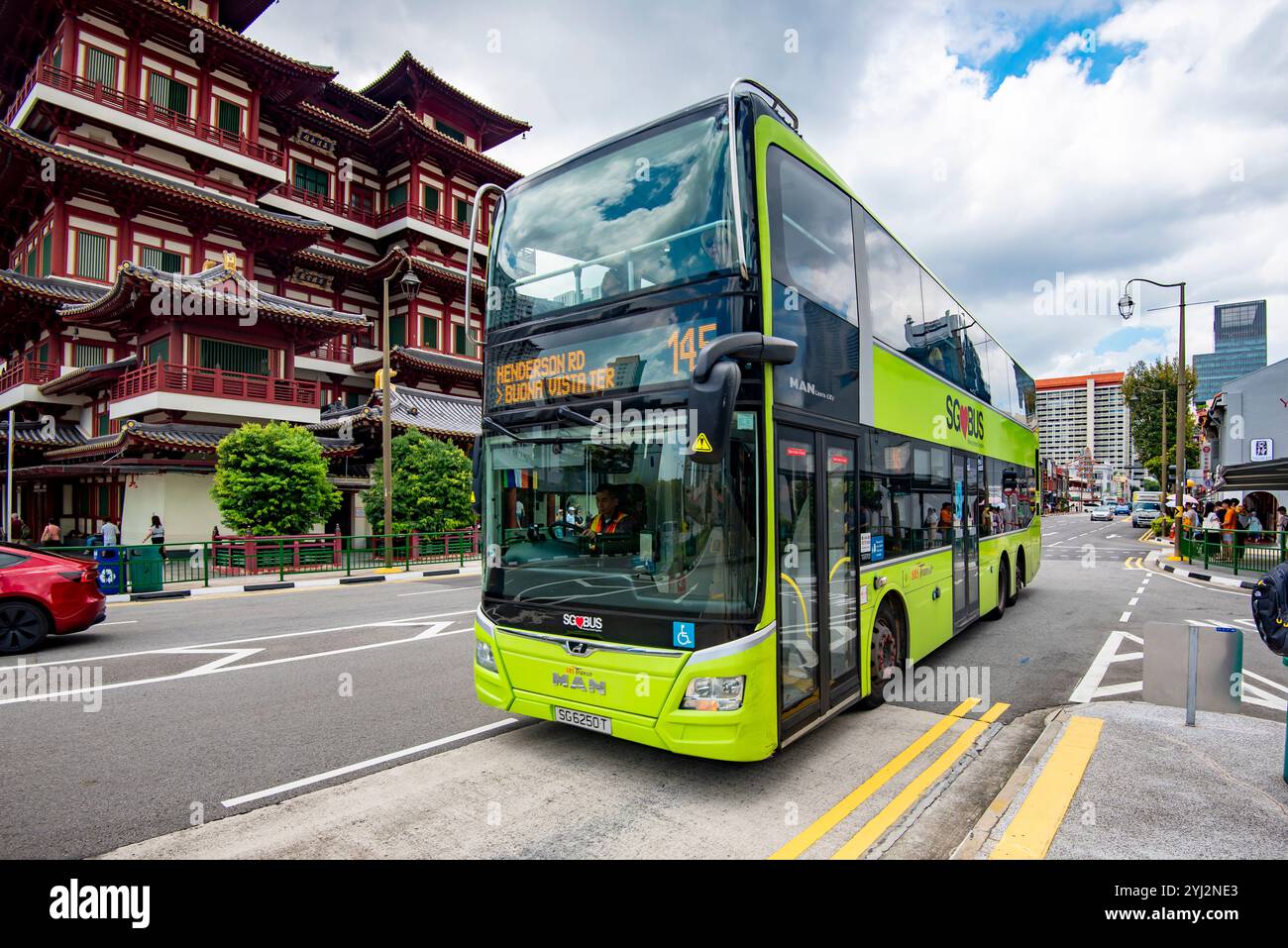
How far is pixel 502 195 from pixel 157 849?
5.25m

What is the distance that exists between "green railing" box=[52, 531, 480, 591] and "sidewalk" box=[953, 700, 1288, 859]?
675 inches

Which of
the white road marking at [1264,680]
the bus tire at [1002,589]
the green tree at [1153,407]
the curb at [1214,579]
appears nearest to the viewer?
the white road marking at [1264,680]

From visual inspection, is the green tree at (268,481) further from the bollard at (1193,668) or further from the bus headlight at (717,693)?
the bollard at (1193,668)

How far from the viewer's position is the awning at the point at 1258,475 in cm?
1631

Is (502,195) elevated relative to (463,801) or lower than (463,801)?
elevated

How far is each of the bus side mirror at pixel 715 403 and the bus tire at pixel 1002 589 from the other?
29.9 feet

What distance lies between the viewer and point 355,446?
2758 centimetres

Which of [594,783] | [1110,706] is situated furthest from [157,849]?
[1110,706]

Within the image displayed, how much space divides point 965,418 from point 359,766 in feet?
27.0

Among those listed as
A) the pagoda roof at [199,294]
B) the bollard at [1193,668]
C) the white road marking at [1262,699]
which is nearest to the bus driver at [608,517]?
the bollard at [1193,668]

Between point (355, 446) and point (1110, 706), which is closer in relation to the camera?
point (1110, 706)

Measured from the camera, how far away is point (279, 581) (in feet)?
57.8

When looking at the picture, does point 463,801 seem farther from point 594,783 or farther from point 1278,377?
point 1278,377
